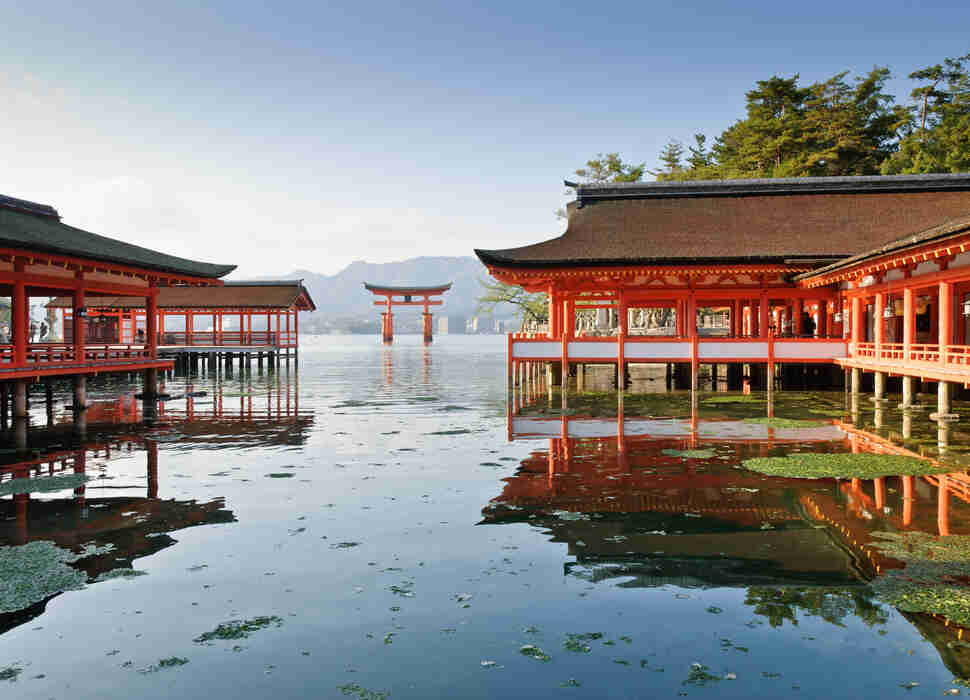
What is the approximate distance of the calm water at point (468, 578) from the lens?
209 inches

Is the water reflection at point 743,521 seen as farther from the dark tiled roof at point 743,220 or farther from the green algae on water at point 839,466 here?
the dark tiled roof at point 743,220

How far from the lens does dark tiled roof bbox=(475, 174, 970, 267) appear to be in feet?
87.2

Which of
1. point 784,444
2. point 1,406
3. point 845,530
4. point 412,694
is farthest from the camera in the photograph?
point 1,406

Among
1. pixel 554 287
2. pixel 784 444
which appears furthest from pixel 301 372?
Result: pixel 784 444

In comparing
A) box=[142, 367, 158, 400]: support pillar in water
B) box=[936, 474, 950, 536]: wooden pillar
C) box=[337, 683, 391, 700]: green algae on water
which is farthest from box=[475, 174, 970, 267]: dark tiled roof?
box=[337, 683, 391, 700]: green algae on water

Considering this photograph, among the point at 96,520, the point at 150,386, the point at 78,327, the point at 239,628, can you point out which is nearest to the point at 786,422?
the point at 96,520

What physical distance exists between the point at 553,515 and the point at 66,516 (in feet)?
21.0

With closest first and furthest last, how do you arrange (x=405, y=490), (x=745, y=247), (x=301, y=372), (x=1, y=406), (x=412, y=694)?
1. (x=412, y=694)
2. (x=405, y=490)
3. (x=1, y=406)
4. (x=745, y=247)
5. (x=301, y=372)

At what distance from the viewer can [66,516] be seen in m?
9.72

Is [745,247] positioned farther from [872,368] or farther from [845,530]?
[845,530]

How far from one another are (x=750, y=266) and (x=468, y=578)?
21724 mm

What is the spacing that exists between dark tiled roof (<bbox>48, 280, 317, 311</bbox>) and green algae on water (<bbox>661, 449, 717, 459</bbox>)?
130ft

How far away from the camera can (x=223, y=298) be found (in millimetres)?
50281

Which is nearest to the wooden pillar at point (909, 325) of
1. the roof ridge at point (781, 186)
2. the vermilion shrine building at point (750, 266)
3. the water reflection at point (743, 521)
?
the vermilion shrine building at point (750, 266)
